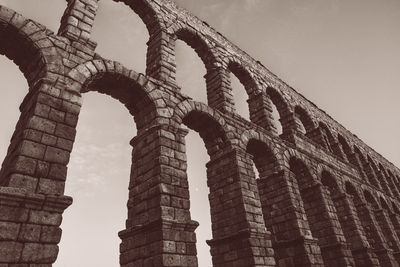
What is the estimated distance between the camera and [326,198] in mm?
11641

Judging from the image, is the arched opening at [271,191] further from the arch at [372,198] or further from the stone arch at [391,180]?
the stone arch at [391,180]

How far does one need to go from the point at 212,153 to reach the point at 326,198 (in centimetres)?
528

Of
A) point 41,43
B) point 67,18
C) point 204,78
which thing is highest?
point 204,78

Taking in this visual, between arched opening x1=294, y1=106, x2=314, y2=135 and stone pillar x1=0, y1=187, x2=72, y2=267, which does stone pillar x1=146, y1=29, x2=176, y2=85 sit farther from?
arched opening x1=294, y1=106, x2=314, y2=135

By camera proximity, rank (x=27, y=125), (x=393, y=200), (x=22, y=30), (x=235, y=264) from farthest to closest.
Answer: (x=393, y=200) < (x=235, y=264) < (x=22, y=30) < (x=27, y=125)


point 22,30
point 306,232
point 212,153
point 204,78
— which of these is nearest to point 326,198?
point 306,232

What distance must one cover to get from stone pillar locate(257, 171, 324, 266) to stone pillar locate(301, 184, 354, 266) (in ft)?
5.70

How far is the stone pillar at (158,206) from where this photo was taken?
19.3 ft

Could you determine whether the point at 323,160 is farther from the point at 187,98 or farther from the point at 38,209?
the point at 38,209

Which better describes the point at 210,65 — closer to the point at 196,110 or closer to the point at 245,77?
the point at 245,77

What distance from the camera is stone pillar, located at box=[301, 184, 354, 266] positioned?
34.4 feet

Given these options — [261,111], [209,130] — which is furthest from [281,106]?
[209,130]

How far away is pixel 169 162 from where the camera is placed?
7.05 meters

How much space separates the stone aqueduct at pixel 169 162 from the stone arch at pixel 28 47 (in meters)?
0.02
